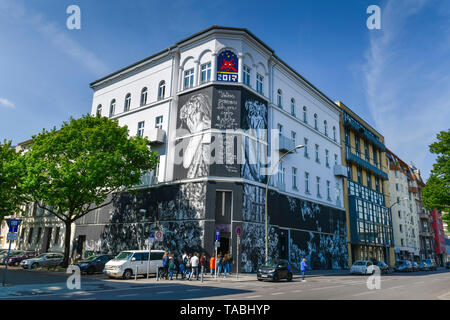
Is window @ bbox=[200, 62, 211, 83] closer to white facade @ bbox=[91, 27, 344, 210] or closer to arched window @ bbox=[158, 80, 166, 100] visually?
white facade @ bbox=[91, 27, 344, 210]

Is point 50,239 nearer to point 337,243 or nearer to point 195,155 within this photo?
point 195,155

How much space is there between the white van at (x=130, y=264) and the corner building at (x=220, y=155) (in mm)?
4102

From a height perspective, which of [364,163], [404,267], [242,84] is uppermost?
[242,84]

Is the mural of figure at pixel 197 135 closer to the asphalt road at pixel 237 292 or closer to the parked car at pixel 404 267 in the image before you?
the asphalt road at pixel 237 292

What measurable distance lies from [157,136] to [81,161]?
303 inches

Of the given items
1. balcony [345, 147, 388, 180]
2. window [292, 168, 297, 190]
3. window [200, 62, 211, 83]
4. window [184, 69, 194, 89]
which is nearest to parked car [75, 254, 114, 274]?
window [184, 69, 194, 89]

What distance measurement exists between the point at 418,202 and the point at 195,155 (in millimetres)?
67909

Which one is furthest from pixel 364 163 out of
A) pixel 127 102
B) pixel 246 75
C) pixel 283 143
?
pixel 127 102

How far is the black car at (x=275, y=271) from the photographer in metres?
21.7

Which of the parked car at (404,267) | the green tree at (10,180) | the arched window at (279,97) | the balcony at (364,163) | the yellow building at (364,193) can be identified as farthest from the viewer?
the balcony at (364,163)

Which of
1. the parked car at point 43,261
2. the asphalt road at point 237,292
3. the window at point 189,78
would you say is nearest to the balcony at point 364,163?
the window at point 189,78

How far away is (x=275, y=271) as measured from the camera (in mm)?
21750

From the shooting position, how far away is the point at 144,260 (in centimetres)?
2217

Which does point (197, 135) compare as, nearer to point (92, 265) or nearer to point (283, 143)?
point (283, 143)
